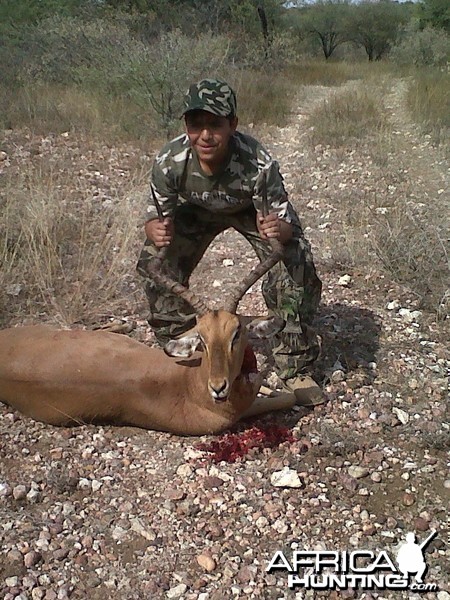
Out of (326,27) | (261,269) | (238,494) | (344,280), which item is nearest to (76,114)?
(344,280)

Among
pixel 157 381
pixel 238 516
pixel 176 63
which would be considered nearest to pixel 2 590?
pixel 238 516

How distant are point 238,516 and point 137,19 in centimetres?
1794

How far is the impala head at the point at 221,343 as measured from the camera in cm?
329

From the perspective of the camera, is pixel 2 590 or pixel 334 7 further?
pixel 334 7

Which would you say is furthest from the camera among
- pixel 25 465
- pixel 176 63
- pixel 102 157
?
pixel 176 63

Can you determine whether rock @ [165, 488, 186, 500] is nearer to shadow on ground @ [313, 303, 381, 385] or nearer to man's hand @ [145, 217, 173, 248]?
shadow on ground @ [313, 303, 381, 385]

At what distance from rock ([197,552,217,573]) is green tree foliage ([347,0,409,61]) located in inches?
1546

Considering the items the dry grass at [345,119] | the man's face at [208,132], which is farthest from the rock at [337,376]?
the dry grass at [345,119]

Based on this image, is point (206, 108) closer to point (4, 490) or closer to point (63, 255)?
point (4, 490)

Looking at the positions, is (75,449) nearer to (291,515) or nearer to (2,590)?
(2,590)

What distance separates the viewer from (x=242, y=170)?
13.2 ft

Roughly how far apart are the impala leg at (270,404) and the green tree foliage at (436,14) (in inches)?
1033

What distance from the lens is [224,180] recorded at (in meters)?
4.04

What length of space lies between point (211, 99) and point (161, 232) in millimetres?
873
